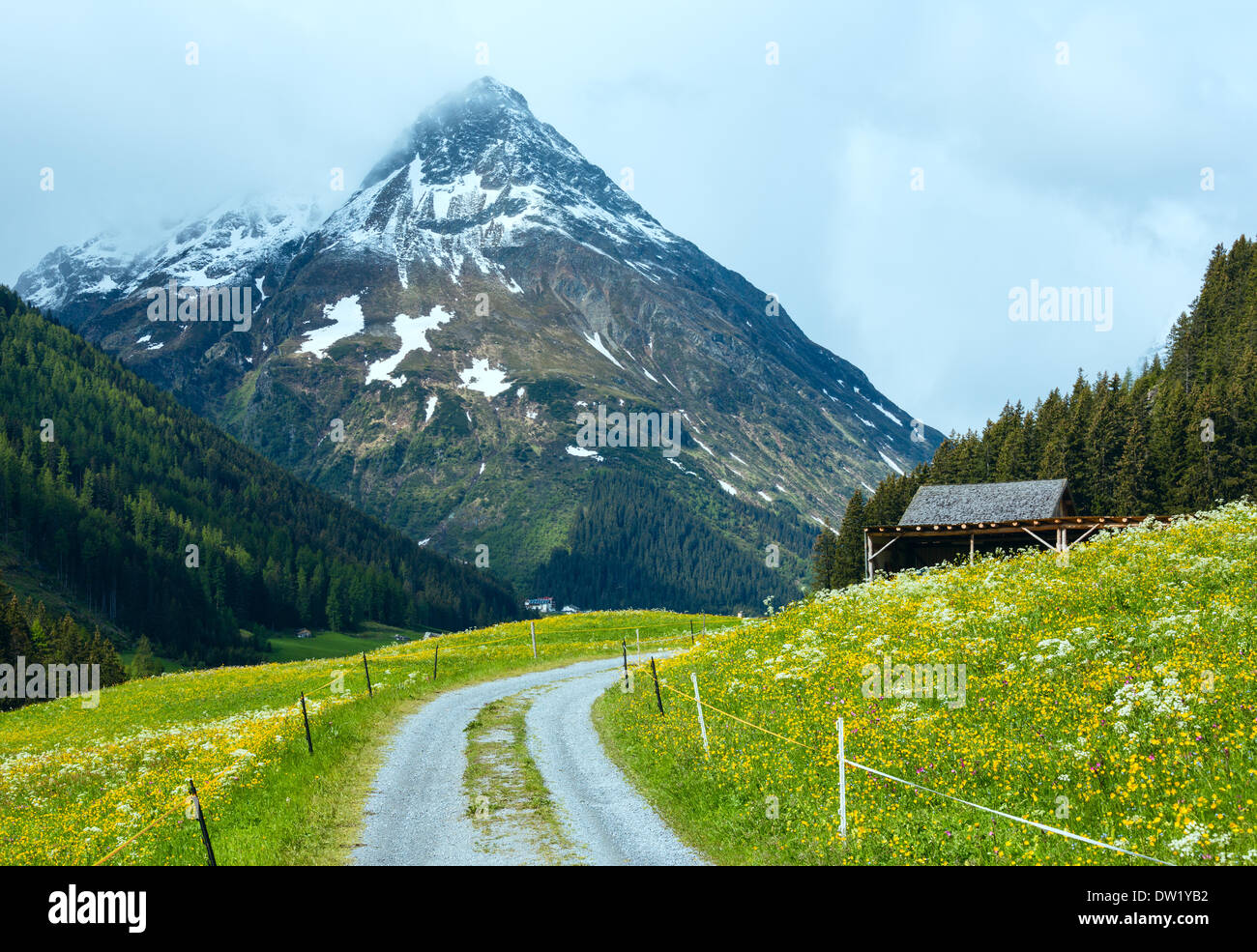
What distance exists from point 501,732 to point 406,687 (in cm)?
1275

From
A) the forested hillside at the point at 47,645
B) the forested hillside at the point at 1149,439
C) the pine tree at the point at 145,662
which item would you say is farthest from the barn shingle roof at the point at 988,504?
the pine tree at the point at 145,662

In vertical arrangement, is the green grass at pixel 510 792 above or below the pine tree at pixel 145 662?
above

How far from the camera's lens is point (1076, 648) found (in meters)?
20.1

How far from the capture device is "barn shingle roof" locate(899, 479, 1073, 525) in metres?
61.9

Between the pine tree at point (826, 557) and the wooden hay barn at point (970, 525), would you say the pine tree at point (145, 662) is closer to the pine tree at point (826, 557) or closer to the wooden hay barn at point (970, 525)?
the pine tree at point (826, 557)

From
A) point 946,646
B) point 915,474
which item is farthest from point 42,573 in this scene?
point 946,646

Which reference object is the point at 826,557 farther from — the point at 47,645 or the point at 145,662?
the point at 145,662

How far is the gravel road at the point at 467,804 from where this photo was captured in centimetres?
1592

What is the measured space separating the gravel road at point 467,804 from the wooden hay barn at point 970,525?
3182cm

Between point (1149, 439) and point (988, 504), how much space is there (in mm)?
36160

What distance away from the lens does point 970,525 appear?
56.3 m

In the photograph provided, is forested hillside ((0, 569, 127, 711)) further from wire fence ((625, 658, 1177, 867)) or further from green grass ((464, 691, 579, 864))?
wire fence ((625, 658, 1177, 867))
